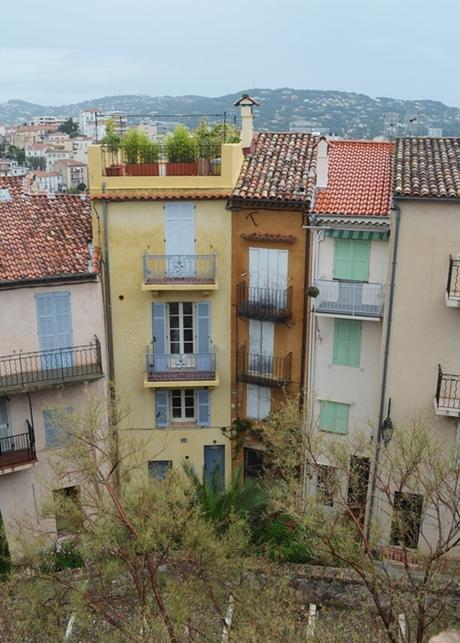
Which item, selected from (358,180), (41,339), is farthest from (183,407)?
(358,180)

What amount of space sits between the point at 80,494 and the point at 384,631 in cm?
1085

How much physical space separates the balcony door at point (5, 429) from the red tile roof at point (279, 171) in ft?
37.3

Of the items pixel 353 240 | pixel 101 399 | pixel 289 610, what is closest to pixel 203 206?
pixel 353 240

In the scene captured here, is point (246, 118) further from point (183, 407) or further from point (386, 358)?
point (183, 407)

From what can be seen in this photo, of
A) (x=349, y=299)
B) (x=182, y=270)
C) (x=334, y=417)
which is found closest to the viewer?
(x=349, y=299)

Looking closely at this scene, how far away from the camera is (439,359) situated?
2209cm

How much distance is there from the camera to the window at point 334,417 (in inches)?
987

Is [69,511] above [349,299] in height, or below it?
below

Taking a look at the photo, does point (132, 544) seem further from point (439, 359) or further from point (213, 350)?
point (439, 359)

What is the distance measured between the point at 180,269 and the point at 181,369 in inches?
158

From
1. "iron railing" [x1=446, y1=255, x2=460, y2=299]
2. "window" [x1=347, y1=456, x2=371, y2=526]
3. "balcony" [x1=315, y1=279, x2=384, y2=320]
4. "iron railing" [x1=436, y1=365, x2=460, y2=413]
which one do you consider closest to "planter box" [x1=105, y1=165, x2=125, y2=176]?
"balcony" [x1=315, y1=279, x2=384, y2=320]

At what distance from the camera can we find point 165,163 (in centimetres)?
2447

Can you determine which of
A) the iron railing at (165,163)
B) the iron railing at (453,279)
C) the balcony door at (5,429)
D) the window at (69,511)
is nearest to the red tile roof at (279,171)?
the iron railing at (165,163)

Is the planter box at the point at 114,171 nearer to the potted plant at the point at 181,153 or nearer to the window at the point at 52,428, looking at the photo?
the potted plant at the point at 181,153
